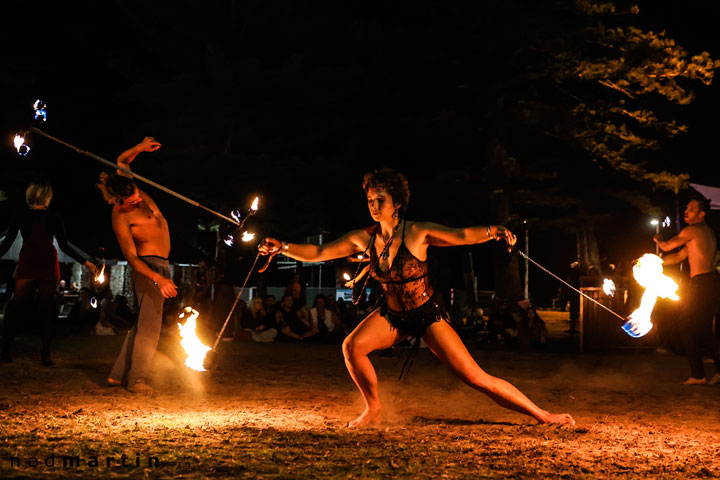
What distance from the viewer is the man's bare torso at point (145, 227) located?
7180mm

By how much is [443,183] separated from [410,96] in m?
2.67

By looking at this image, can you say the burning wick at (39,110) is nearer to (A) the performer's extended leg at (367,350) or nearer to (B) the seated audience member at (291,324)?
(A) the performer's extended leg at (367,350)

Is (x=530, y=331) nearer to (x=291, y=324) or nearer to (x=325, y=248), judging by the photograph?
(x=291, y=324)

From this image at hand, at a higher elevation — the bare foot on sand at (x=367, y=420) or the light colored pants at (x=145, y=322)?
the light colored pants at (x=145, y=322)

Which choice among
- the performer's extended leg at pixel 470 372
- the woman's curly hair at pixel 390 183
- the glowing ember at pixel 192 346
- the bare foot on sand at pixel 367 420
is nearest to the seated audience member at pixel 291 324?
the glowing ember at pixel 192 346

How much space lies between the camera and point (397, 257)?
5.55m

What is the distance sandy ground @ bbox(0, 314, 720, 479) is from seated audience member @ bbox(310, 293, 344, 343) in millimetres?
4632

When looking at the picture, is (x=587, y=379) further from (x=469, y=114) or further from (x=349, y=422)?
(x=469, y=114)

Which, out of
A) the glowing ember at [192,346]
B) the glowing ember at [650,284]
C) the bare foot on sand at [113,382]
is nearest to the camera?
the glowing ember at [650,284]

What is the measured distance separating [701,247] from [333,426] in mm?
5117

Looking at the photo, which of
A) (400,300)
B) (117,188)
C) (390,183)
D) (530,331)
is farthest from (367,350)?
(530,331)

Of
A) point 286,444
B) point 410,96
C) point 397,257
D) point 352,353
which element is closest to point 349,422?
point 352,353

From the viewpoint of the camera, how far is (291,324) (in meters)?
14.6

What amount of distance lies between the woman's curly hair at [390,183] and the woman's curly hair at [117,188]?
2.63 metres
